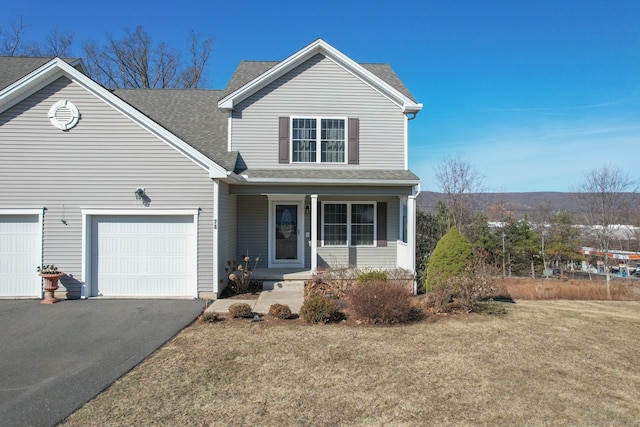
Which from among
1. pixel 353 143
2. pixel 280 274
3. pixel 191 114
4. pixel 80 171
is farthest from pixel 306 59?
pixel 80 171

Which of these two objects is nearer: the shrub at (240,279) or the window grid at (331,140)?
the shrub at (240,279)

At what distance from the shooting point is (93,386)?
4.77m

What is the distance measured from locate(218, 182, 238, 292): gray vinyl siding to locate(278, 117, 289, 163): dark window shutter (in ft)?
6.51

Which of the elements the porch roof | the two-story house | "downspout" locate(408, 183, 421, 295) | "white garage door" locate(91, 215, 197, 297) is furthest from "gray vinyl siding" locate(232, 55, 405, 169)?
"white garage door" locate(91, 215, 197, 297)

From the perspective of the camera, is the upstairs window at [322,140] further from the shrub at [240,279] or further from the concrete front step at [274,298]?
the concrete front step at [274,298]

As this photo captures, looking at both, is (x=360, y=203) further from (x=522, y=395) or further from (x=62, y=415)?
(x=62, y=415)

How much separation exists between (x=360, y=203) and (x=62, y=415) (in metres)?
10.3

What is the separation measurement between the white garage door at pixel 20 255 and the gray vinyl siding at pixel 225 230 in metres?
4.36

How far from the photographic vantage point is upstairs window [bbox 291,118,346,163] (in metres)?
12.3

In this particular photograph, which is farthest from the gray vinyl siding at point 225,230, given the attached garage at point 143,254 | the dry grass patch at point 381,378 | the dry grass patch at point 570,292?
the dry grass patch at point 570,292

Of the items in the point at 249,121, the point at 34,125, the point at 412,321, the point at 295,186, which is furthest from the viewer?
the point at 249,121

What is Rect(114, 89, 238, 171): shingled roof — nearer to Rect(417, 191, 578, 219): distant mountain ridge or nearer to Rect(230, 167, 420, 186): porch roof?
Rect(230, 167, 420, 186): porch roof

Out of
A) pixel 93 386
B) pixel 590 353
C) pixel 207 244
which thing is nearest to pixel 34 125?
pixel 207 244

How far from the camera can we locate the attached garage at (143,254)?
32.3ft
